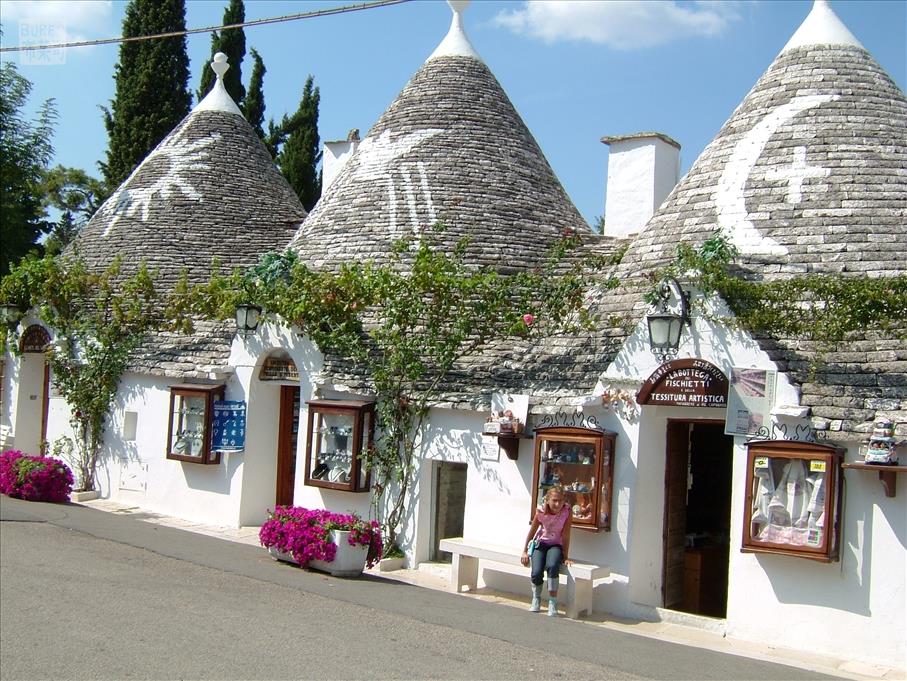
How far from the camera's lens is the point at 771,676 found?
7559 millimetres

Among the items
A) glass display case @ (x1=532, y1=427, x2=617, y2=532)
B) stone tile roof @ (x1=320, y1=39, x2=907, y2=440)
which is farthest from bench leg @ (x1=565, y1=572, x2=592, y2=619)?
stone tile roof @ (x1=320, y1=39, x2=907, y2=440)

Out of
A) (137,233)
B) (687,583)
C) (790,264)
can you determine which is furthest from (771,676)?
(137,233)

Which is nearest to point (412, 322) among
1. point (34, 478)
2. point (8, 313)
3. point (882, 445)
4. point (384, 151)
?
point (384, 151)

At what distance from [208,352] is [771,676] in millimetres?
9485

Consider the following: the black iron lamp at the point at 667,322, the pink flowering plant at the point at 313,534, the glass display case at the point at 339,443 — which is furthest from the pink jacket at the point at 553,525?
the glass display case at the point at 339,443

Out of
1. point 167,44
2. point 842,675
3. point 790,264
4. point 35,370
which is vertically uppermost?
point 167,44

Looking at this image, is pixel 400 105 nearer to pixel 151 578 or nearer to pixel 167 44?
pixel 151 578

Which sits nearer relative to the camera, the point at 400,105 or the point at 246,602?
the point at 246,602

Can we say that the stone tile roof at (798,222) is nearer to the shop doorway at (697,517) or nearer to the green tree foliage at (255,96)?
the shop doorway at (697,517)

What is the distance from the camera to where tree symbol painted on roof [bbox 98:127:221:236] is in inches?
699

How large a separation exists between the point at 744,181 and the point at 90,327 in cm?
1057

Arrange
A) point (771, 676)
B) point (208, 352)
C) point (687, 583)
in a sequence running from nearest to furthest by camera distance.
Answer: point (771, 676) < point (687, 583) < point (208, 352)

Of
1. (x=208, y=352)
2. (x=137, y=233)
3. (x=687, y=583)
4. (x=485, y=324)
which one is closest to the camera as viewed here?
(x=687, y=583)

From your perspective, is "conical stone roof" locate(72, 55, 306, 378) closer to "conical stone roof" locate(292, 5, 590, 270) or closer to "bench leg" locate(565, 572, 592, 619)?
"conical stone roof" locate(292, 5, 590, 270)
